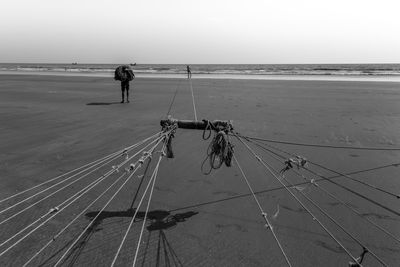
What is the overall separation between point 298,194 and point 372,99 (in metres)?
15.0

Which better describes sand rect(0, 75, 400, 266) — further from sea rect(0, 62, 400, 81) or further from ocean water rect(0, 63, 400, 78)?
ocean water rect(0, 63, 400, 78)

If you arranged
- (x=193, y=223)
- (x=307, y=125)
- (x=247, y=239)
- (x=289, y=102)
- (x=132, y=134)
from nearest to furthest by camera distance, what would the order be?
(x=247, y=239)
(x=193, y=223)
(x=132, y=134)
(x=307, y=125)
(x=289, y=102)

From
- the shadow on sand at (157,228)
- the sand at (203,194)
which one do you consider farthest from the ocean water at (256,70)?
the shadow on sand at (157,228)

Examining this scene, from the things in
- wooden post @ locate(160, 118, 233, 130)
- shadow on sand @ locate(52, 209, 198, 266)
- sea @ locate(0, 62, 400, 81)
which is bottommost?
shadow on sand @ locate(52, 209, 198, 266)

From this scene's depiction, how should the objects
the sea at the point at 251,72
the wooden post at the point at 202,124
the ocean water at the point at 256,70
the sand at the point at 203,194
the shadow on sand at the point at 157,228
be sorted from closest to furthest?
the shadow on sand at the point at 157,228 → the sand at the point at 203,194 → the wooden post at the point at 202,124 → the sea at the point at 251,72 → the ocean water at the point at 256,70

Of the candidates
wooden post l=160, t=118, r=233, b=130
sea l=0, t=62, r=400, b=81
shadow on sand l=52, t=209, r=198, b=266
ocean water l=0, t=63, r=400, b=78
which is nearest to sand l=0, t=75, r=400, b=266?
shadow on sand l=52, t=209, r=198, b=266

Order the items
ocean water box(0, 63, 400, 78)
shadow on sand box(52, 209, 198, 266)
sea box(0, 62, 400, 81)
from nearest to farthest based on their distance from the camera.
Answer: shadow on sand box(52, 209, 198, 266)
sea box(0, 62, 400, 81)
ocean water box(0, 63, 400, 78)

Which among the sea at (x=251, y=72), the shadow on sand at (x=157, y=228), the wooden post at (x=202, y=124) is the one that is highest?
the sea at (x=251, y=72)

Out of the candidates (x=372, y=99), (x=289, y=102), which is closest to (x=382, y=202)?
(x=289, y=102)

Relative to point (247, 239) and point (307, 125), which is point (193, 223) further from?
point (307, 125)

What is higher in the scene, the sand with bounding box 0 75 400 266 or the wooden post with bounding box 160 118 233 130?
the wooden post with bounding box 160 118 233 130

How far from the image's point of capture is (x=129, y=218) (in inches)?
202

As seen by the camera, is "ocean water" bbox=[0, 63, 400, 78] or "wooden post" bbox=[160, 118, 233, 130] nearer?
"wooden post" bbox=[160, 118, 233, 130]

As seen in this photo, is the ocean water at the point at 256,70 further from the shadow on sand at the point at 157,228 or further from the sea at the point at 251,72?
the shadow on sand at the point at 157,228
